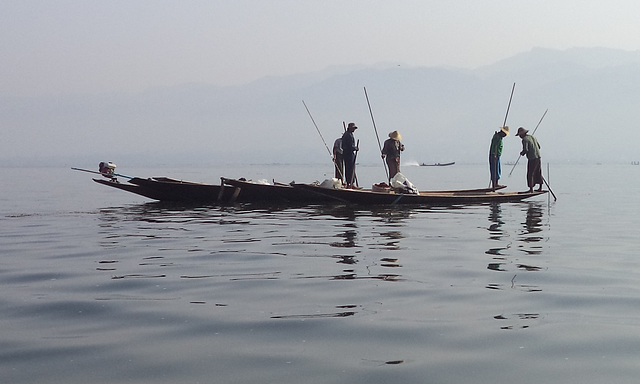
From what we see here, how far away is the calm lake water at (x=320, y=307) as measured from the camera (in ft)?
13.7

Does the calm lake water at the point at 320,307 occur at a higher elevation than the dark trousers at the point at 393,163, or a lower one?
lower

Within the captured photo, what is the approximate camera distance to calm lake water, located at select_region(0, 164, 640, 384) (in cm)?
418

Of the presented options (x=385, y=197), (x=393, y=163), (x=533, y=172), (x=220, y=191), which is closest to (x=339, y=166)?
(x=393, y=163)

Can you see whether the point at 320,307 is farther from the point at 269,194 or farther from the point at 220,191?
the point at 220,191

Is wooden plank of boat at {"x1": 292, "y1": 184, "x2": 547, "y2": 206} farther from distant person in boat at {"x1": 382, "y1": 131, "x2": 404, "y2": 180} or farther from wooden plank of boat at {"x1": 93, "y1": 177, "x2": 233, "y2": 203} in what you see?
wooden plank of boat at {"x1": 93, "y1": 177, "x2": 233, "y2": 203}

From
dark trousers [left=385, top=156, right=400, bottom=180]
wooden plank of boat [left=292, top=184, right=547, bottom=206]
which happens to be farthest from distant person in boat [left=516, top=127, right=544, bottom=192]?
dark trousers [left=385, top=156, right=400, bottom=180]

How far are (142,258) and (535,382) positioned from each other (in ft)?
20.4

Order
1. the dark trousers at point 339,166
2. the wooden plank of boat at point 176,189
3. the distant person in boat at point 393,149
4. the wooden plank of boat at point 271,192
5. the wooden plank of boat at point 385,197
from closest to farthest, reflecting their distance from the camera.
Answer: the wooden plank of boat at point 385,197
the wooden plank of boat at point 271,192
the wooden plank of boat at point 176,189
the distant person in boat at point 393,149
the dark trousers at point 339,166

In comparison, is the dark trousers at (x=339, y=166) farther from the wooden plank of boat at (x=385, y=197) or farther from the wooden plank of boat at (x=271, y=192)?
the wooden plank of boat at (x=385, y=197)

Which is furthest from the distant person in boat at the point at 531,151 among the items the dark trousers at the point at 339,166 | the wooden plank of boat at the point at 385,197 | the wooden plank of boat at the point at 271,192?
the wooden plank of boat at the point at 271,192

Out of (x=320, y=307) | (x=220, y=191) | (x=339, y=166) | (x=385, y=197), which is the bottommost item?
(x=320, y=307)

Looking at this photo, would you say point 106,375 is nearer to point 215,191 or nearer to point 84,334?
point 84,334

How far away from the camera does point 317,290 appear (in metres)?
6.63

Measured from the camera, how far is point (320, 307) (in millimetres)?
5840
